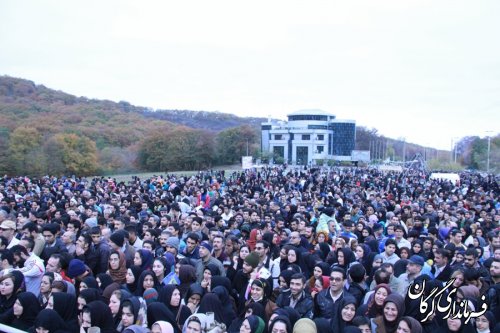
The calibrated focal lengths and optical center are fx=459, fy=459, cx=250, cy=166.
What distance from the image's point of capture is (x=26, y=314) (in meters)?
4.23

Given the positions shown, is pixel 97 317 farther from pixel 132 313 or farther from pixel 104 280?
pixel 104 280

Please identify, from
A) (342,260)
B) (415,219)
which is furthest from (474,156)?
(342,260)

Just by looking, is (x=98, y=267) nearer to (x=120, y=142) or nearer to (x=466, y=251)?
(x=466, y=251)

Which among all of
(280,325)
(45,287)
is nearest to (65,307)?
(45,287)

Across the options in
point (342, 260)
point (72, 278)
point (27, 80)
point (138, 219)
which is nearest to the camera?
point (72, 278)

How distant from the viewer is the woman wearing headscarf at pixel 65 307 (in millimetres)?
4191

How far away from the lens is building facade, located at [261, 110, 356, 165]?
200 feet

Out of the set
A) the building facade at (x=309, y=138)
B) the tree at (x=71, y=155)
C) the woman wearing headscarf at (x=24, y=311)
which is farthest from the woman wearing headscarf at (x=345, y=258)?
the building facade at (x=309, y=138)

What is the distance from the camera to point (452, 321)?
404 cm

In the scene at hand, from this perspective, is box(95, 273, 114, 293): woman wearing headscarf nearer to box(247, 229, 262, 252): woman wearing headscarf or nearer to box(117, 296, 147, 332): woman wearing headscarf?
box(117, 296, 147, 332): woman wearing headscarf

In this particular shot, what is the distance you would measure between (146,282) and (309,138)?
188 ft

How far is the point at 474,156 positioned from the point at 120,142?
49.7 meters

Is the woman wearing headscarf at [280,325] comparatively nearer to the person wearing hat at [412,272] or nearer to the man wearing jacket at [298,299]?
the man wearing jacket at [298,299]

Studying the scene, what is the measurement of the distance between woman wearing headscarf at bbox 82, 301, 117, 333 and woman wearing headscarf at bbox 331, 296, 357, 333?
2031 mm
